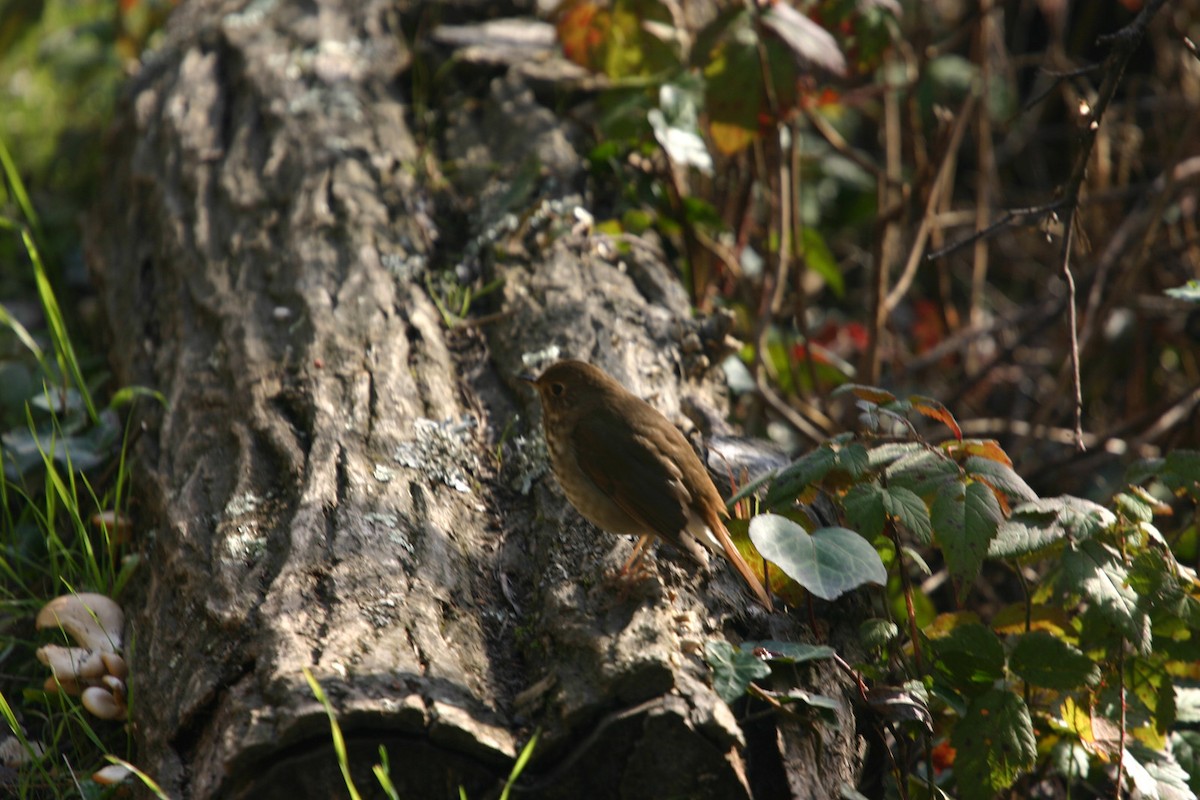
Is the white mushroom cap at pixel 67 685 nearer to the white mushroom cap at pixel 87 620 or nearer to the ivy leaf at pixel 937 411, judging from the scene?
the white mushroom cap at pixel 87 620

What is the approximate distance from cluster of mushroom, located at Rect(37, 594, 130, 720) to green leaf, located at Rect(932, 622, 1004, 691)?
1.88 metres

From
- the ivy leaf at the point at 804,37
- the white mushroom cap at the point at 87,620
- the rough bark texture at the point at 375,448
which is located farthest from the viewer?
the ivy leaf at the point at 804,37

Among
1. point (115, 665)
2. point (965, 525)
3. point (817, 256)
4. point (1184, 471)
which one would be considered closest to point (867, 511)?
point (965, 525)

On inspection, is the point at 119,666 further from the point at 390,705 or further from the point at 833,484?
the point at 833,484

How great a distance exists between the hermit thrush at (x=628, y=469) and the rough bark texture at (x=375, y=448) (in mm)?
87

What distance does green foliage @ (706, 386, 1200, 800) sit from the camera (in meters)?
2.13

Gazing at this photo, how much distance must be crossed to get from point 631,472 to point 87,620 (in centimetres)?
143

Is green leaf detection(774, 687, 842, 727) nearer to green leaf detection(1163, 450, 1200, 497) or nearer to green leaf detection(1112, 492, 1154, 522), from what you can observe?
green leaf detection(1112, 492, 1154, 522)

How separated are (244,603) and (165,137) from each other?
2.49m

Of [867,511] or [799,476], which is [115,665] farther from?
[867,511]

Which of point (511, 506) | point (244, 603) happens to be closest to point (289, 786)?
point (244, 603)

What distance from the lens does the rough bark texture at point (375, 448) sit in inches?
78.2

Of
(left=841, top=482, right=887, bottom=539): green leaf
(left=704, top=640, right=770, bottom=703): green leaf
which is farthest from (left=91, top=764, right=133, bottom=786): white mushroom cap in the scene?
(left=841, top=482, right=887, bottom=539): green leaf

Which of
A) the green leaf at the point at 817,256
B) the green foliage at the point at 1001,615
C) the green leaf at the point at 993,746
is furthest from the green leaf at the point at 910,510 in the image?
the green leaf at the point at 817,256
